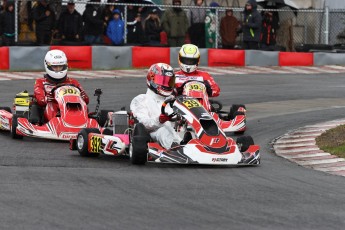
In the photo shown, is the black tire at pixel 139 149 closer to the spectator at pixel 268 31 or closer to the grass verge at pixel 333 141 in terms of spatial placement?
the grass verge at pixel 333 141

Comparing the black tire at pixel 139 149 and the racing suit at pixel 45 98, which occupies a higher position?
the racing suit at pixel 45 98

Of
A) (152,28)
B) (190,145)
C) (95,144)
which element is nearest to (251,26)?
(152,28)

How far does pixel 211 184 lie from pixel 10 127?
555 cm

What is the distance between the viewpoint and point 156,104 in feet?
44.5

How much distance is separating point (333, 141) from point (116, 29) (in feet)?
38.2

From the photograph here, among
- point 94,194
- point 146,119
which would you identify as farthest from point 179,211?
point 146,119

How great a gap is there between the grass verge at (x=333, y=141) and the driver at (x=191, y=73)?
1.95 m

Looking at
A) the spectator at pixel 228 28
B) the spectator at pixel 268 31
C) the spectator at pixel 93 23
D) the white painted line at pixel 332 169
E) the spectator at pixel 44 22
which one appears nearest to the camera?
the white painted line at pixel 332 169

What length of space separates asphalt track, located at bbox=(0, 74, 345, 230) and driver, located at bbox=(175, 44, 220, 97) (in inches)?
47.8

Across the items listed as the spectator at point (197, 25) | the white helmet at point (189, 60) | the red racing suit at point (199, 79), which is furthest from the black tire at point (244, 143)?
the spectator at point (197, 25)

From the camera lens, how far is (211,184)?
36.1 feet

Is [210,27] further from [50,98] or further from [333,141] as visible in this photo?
[333,141]

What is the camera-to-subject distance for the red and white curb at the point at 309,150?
1288cm

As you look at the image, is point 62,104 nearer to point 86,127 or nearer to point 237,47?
point 86,127
